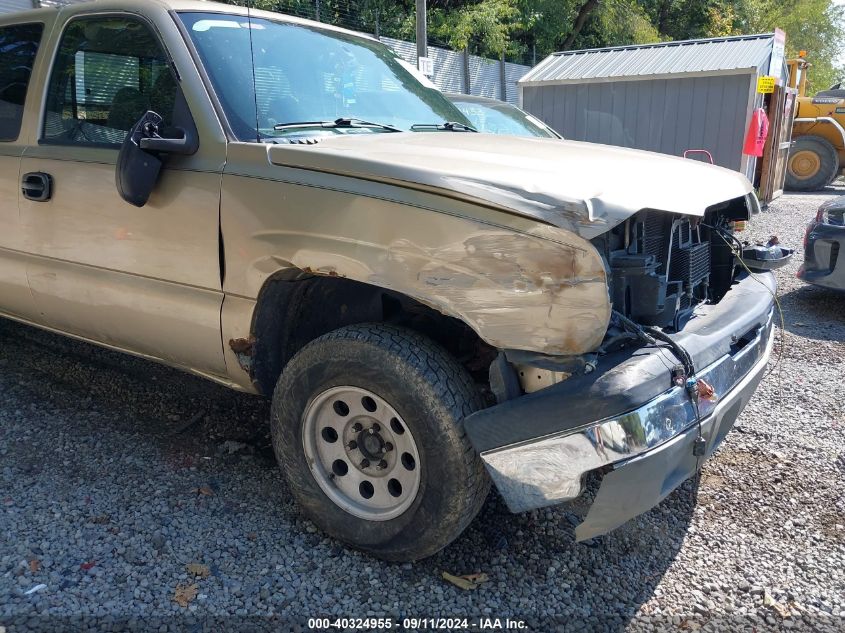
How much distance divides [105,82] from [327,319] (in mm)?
1517

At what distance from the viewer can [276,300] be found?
9.34 ft

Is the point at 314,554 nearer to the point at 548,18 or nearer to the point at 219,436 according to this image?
the point at 219,436

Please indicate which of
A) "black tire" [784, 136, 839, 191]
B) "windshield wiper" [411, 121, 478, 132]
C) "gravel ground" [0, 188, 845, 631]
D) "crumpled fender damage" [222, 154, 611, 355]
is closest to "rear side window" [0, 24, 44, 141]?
"gravel ground" [0, 188, 845, 631]

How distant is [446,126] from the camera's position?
140 inches

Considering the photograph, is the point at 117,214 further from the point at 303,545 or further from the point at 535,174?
the point at 535,174

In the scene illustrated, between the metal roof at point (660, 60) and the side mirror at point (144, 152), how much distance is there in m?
11.0

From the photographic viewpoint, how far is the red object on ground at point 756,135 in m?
11.6

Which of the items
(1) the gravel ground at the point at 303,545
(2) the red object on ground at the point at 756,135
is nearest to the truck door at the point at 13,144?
(1) the gravel ground at the point at 303,545

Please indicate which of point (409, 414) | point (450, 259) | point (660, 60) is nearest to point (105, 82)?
point (450, 259)

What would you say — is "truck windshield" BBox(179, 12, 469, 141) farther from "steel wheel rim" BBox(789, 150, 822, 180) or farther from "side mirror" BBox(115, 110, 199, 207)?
"steel wheel rim" BBox(789, 150, 822, 180)

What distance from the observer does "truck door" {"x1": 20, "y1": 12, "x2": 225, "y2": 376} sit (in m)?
2.88

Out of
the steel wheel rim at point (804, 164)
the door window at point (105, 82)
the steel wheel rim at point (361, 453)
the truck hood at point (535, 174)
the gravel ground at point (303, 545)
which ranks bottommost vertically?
the steel wheel rim at point (804, 164)

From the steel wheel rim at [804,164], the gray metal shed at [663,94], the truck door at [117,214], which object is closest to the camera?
the truck door at [117,214]

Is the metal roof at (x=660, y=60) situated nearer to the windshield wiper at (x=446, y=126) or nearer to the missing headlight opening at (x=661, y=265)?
the windshield wiper at (x=446, y=126)
